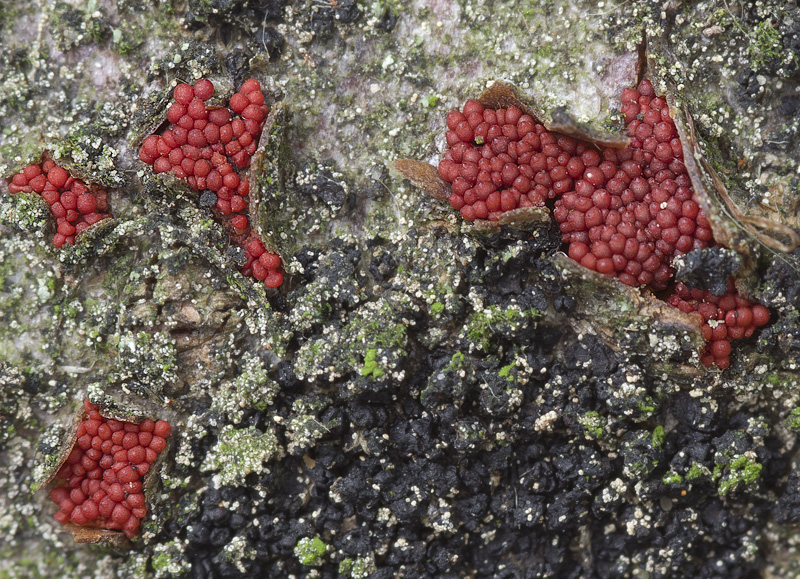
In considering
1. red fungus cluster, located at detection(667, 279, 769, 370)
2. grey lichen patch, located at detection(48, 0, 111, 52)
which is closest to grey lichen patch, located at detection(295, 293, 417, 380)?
red fungus cluster, located at detection(667, 279, 769, 370)

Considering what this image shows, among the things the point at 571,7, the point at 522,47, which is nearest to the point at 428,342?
the point at 522,47

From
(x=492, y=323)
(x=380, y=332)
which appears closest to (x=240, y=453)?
(x=380, y=332)

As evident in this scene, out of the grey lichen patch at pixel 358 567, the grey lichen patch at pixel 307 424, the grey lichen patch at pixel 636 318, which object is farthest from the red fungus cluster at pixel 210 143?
the grey lichen patch at pixel 358 567

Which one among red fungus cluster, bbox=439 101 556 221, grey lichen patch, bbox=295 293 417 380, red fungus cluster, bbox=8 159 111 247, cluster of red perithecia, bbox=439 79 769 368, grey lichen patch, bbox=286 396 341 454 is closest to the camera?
cluster of red perithecia, bbox=439 79 769 368

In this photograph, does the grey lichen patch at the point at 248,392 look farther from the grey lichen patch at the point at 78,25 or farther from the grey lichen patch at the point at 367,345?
the grey lichen patch at the point at 78,25

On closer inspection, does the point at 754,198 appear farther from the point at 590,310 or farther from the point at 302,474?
the point at 302,474

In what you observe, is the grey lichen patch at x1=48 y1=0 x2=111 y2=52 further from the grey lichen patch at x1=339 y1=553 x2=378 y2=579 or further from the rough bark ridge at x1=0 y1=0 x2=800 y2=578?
the grey lichen patch at x1=339 y1=553 x2=378 y2=579

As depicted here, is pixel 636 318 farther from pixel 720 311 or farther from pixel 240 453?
pixel 240 453

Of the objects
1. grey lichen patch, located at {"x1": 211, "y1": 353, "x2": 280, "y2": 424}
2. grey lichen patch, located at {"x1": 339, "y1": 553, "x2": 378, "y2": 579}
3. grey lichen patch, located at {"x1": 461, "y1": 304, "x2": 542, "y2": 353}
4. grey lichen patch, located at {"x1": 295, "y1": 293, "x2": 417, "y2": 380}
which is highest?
grey lichen patch, located at {"x1": 461, "y1": 304, "x2": 542, "y2": 353}
